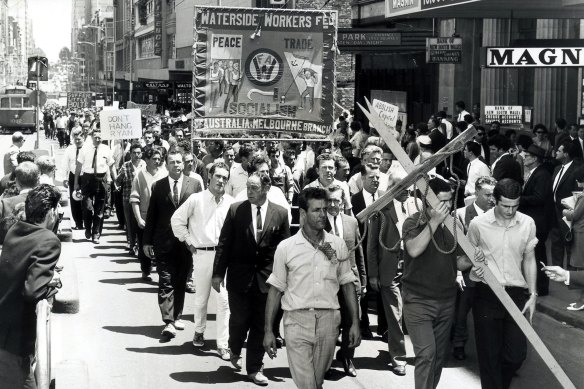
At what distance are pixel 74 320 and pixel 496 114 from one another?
11953mm

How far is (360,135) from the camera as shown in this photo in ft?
74.2

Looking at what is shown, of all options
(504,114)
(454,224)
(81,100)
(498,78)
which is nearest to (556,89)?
(504,114)

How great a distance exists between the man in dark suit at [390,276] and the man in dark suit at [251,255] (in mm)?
1019

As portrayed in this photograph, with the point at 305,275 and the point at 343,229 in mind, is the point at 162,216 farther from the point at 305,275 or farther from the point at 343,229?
the point at 305,275

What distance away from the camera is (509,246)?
827cm

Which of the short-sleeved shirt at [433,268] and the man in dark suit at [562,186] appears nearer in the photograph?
the short-sleeved shirt at [433,268]

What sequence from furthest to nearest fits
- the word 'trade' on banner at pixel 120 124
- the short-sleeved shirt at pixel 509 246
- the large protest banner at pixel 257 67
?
the word 'trade' on banner at pixel 120 124 < the large protest banner at pixel 257 67 < the short-sleeved shirt at pixel 509 246

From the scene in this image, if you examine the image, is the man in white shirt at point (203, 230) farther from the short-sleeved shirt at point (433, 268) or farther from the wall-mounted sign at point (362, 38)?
the wall-mounted sign at point (362, 38)

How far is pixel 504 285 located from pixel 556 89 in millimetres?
16398

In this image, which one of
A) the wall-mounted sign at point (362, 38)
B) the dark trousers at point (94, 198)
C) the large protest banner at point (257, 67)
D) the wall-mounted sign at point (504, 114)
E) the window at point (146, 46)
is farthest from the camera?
the window at point (146, 46)

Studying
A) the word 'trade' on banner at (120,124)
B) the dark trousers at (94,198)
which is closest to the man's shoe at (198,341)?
the dark trousers at (94,198)

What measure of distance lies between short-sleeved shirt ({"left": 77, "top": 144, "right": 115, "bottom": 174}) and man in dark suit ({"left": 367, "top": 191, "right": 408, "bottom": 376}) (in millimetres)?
9931

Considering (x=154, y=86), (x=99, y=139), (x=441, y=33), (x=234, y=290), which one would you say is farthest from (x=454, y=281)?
(x=154, y=86)

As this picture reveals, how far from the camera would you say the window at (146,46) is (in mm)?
97750
